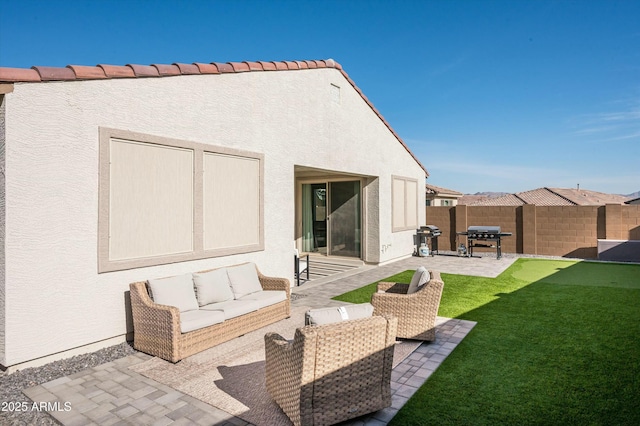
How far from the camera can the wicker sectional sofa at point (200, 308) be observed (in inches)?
195

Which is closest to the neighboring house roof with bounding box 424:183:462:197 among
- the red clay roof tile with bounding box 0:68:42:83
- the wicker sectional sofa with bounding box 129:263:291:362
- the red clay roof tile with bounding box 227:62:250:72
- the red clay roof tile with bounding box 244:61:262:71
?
the red clay roof tile with bounding box 244:61:262:71

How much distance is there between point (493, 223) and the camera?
663 inches

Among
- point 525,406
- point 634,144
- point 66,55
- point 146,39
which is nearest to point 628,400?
point 525,406

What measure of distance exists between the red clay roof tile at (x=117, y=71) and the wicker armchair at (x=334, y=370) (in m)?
4.53

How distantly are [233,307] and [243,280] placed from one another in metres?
0.94

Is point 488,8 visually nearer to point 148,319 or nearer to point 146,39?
point 146,39

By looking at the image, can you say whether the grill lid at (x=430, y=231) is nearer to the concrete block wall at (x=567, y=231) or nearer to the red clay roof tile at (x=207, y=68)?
the concrete block wall at (x=567, y=231)

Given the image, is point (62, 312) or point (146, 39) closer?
point (62, 312)

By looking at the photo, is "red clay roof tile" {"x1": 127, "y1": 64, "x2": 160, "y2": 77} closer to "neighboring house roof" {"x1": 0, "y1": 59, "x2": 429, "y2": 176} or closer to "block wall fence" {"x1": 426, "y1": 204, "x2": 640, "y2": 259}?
"neighboring house roof" {"x1": 0, "y1": 59, "x2": 429, "y2": 176}

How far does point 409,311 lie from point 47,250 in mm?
5108

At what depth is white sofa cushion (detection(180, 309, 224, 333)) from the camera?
16.5 feet

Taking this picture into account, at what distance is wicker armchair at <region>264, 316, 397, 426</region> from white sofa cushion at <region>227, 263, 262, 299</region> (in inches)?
120

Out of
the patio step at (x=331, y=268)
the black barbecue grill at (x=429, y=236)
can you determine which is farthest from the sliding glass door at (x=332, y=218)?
the black barbecue grill at (x=429, y=236)

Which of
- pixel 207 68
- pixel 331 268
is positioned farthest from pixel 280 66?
pixel 331 268
